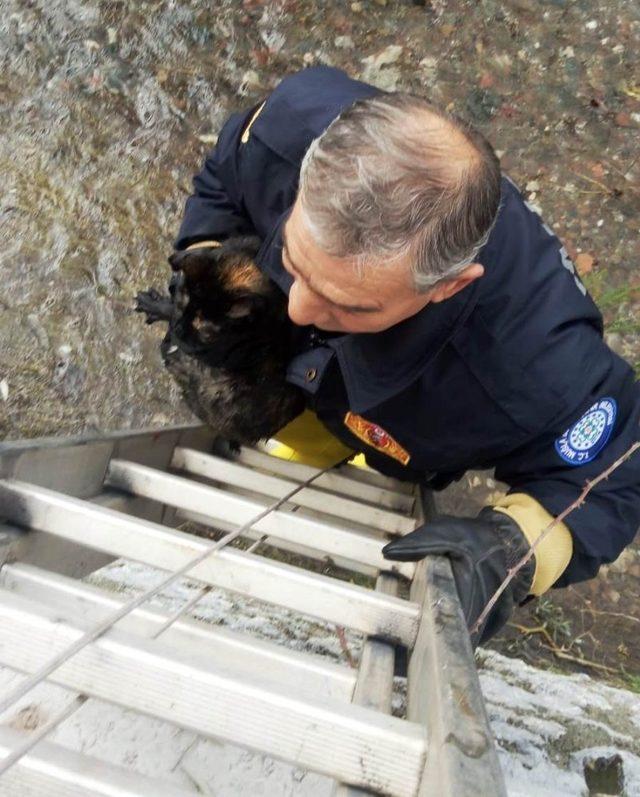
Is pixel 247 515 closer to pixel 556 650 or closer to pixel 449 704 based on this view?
pixel 449 704

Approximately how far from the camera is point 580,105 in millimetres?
2889

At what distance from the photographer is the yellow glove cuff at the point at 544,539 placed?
5.00ft

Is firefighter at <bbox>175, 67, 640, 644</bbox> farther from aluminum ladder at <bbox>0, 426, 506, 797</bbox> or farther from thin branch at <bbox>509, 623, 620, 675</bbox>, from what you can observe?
thin branch at <bbox>509, 623, 620, 675</bbox>

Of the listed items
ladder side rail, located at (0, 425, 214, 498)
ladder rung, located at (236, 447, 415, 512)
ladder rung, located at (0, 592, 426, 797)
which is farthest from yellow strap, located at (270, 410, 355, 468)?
ladder rung, located at (0, 592, 426, 797)

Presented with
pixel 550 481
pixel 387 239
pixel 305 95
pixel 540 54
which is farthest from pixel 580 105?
pixel 387 239

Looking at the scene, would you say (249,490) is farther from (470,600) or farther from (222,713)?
(222,713)

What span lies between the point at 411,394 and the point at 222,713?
82cm

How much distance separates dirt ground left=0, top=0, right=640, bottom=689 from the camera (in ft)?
9.39

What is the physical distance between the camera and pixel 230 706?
0.88 metres

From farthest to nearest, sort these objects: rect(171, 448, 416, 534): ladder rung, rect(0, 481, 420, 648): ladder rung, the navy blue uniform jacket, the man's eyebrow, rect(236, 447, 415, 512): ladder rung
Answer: rect(236, 447, 415, 512): ladder rung < rect(171, 448, 416, 534): ladder rung < the navy blue uniform jacket < rect(0, 481, 420, 648): ladder rung < the man's eyebrow

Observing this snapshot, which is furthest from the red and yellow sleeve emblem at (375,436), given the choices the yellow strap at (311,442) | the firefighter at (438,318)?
the yellow strap at (311,442)

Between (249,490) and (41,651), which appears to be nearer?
(41,651)

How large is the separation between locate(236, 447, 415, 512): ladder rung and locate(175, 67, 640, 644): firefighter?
0.33 metres

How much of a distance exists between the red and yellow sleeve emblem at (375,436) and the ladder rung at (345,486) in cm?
43
